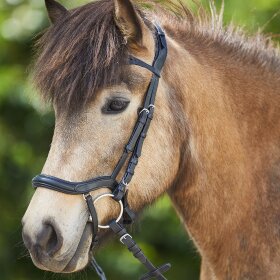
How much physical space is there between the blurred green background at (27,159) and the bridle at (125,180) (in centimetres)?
278

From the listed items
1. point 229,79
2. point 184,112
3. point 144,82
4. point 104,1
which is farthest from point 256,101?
point 104,1

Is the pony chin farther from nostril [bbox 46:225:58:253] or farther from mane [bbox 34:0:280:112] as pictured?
mane [bbox 34:0:280:112]

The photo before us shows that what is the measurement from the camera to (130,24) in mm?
3545

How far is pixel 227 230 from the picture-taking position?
377 cm

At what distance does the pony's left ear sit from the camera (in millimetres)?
3475

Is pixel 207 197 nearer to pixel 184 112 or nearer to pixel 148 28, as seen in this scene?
pixel 184 112

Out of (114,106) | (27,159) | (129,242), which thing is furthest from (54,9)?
(27,159)

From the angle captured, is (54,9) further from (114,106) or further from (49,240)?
(49,240)

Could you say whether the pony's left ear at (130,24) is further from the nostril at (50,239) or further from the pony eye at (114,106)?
the nostril at (50,239)

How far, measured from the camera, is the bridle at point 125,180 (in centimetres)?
332

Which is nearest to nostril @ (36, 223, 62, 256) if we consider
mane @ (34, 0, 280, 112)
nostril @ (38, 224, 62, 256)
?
nostril @ (38, 224, 62, 256)

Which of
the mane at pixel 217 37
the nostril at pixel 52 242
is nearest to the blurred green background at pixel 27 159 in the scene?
the mane at pixel 217 37

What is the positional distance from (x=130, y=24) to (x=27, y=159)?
3.54m

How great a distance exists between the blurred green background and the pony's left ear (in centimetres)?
293
